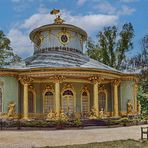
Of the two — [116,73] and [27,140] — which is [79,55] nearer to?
[116,73]

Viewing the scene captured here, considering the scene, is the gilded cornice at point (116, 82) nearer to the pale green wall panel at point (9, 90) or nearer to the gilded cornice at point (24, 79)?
the gilded cornice at point (24, 79)

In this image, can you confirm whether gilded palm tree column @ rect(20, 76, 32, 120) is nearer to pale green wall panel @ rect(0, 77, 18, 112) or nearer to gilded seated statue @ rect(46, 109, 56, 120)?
pale green wall panel @ rect(0, 77, 18, 112)

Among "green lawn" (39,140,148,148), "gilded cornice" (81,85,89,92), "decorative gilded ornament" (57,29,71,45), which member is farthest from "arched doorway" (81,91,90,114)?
"green lawn" (39,140,148,148)

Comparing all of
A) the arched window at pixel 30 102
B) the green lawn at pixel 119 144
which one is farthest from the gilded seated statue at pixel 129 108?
the green lawn at pixel 119 144

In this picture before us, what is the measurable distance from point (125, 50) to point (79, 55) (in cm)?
1703

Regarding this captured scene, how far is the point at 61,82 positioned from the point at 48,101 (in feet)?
8.24

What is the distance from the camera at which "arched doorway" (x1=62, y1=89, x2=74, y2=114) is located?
2614 cm

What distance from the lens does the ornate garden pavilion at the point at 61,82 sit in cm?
2448

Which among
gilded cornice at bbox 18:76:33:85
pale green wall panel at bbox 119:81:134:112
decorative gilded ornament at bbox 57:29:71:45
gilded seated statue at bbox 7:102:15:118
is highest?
decorative gilded ornament at bbox 57:29:71:45

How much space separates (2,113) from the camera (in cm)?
2434

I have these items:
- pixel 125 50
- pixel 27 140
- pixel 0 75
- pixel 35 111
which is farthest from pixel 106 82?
pixel 125 50

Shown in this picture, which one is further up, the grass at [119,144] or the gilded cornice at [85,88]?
the gilded cornice at [85,88]

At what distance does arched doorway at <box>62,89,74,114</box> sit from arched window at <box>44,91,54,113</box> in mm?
888

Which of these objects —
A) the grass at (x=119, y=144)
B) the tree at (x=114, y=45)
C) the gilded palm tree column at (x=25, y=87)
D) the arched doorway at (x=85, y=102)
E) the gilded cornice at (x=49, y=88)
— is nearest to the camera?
the grass at (x=119, y=144)
